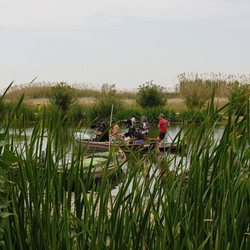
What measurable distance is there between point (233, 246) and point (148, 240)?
0.40 m

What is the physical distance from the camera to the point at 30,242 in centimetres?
233

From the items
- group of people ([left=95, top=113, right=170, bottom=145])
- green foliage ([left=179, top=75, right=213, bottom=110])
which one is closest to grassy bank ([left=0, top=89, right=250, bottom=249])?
group of people ([left=95, top=113, right=170, bottom=145])

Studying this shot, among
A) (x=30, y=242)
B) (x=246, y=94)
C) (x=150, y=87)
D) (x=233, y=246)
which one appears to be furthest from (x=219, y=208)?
(x=150, y=87)

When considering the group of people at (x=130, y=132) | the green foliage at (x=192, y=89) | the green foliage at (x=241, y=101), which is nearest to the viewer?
the green foliage at (x=241, y=101)

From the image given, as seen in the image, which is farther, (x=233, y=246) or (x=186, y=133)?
(x=186, y=133)

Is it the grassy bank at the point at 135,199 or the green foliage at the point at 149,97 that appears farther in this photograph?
the green foliage at the point at 149,97

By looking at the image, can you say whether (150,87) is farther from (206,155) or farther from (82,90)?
(206,155)

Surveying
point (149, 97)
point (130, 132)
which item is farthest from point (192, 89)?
point (130, 132)

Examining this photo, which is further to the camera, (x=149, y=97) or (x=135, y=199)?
(x=149, y=97)

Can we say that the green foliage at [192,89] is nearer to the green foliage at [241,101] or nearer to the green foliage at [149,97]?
the green foliage at [149,97]

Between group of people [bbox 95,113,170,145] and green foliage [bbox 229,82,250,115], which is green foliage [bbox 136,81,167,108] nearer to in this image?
group of people [bbox 95,113,170,145]

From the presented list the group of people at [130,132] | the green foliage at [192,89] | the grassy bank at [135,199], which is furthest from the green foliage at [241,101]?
the green foliage at [192,89]

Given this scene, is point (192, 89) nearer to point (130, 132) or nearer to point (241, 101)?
point (130, 132)

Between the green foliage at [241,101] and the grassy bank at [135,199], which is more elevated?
the green foliage at [241,101]
